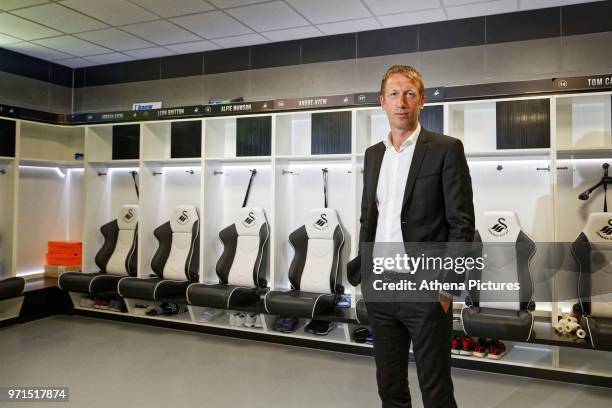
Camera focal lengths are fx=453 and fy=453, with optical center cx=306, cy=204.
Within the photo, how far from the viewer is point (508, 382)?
129 inches

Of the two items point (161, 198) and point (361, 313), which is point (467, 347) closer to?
point (361, 313)

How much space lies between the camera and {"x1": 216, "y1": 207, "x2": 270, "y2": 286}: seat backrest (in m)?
4.39

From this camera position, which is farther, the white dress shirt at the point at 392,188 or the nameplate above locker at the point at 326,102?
the nameplate above locker at the point at 326,102

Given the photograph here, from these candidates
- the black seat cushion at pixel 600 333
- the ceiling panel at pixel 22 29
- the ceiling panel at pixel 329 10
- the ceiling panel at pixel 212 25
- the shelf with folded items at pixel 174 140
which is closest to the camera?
the black seat cushion at pixel 600 333

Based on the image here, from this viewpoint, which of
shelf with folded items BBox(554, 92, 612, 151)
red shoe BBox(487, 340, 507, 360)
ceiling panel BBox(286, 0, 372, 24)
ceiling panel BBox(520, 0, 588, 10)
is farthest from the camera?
ceiling panel BBox(286, 0, 372, 24)

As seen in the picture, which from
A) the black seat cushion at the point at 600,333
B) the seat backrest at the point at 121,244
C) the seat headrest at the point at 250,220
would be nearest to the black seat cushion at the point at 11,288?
the seat backrest at the point at 121,244

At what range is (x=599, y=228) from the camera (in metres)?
3.40

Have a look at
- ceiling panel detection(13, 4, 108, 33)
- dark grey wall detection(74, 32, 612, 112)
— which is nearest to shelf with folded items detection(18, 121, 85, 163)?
dark grey wall detection(74, 32, 612, 112)

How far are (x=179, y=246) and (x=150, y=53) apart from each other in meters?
2.31

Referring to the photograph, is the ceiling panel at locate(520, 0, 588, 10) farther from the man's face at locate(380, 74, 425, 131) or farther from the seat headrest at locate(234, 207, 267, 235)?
the seat headrest at locate(234, 207, 267, 235)

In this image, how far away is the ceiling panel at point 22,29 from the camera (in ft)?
14.1

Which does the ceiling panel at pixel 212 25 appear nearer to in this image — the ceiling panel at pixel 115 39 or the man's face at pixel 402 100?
the ceiling panel at pixel 115 39

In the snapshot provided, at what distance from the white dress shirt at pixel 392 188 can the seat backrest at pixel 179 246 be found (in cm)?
323

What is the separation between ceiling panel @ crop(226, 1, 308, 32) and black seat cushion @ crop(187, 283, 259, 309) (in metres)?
2.48
